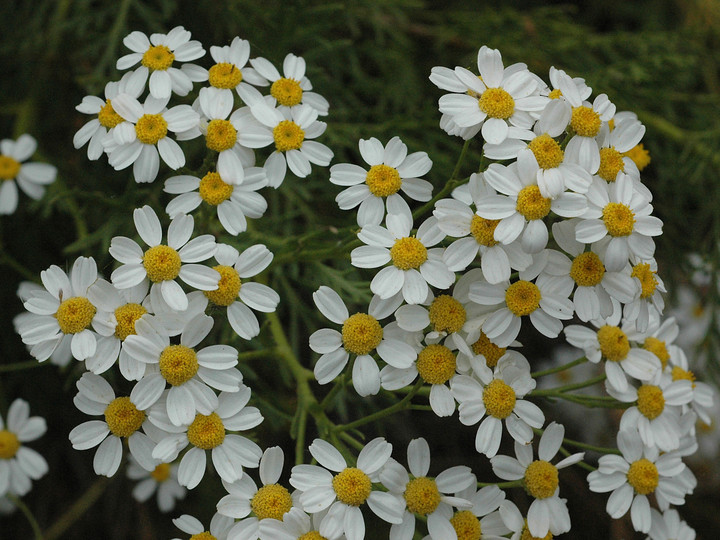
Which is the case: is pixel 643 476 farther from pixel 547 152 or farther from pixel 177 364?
pixel 177 364

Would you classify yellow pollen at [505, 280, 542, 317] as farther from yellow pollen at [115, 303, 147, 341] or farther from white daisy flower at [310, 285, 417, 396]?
yellow pollen at [115, 303, 147, 341]

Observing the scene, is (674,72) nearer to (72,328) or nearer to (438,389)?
(438,389)

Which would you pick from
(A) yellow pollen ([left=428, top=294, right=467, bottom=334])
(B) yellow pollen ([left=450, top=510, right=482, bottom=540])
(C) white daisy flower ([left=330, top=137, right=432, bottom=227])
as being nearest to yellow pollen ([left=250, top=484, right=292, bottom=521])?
(B) yellow pollen ([left=450, top=510, right=482, bottom=540])

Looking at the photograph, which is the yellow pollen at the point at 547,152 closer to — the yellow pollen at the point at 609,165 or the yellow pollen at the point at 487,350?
the yellow pollen at the point at 609,165

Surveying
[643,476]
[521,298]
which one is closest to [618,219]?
[521,298]

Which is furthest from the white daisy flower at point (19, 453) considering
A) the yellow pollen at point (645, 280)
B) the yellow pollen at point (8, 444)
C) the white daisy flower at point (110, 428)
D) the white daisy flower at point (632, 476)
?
the yellow pollen at point (645, 280)

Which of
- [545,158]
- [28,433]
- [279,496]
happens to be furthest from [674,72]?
[28,433]
